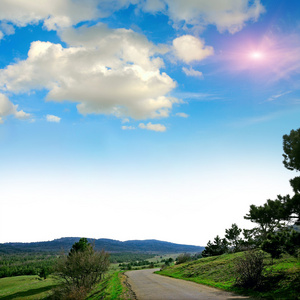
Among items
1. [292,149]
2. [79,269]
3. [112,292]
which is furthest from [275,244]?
[79,269]

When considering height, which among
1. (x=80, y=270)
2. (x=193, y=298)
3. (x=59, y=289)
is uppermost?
(x=193, y=298)

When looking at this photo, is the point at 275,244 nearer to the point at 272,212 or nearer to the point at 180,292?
the point at 272,212

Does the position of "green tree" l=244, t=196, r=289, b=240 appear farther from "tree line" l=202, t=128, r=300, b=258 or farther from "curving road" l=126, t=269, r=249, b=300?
"curving road" l=126, t=269, r=249, b=300

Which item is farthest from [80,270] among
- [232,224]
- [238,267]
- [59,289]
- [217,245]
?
[232,224]

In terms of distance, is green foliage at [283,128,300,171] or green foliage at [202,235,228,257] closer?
green foliage at [283,128,300,171]

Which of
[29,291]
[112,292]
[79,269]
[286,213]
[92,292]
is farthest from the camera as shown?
[29,291]

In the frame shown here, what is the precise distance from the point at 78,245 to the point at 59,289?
17806 mm

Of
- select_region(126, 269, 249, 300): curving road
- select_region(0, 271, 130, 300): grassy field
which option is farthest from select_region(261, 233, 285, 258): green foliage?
select_region(0, 271, 130, 300): grassy field

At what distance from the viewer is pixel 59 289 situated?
45.5 m

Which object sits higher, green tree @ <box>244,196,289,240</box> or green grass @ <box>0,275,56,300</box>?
green tree @ <box>244,196,289,240</box>

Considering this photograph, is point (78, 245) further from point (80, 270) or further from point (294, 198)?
point (294, 198)

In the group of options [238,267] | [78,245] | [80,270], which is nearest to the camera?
[238,267]

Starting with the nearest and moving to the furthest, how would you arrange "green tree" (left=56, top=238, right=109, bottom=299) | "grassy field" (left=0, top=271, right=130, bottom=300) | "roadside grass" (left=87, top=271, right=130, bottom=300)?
1. "roadside grass" (left=87, top=271, right=130, bottom=300)
2. "grassy field" (left=0, top=271, right=130, bottom=300)
3. "green tree" (left=56, top=238, right=109, bottom=299)

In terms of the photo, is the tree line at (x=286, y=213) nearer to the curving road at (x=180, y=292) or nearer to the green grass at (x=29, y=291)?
the curving road at (x=180, y=292)
